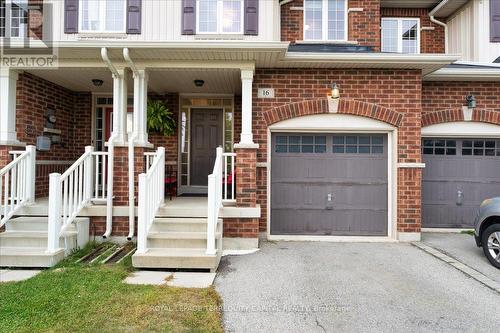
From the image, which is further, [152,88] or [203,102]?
[203,102]

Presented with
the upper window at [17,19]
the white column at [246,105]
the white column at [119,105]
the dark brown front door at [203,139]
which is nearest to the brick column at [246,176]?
the white column at [246,105]

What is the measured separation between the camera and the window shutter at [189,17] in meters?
6.87

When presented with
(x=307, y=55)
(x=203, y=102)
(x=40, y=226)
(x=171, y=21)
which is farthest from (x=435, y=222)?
(x=40, y=226)

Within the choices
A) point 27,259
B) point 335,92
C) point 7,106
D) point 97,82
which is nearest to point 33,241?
point 27,259

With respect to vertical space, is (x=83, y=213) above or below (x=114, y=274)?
above

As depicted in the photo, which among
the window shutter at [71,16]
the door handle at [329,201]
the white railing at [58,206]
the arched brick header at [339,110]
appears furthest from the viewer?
the window shutter at [71,16]

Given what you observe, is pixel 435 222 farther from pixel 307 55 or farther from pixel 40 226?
pixel 40 226

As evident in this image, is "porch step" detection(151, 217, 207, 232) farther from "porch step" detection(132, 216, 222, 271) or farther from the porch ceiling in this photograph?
the porch ceiling

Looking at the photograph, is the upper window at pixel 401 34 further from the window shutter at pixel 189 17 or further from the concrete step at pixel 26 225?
the concrete step at pixel 26 225

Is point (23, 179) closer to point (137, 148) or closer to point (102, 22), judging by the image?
point (137, 148)

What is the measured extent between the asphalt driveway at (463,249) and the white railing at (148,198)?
4854mm

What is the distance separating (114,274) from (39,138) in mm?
3906

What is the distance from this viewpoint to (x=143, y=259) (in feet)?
15.3

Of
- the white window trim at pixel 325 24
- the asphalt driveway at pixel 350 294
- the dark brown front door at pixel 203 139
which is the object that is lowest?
the asphalt driveway at pixel 350 294
